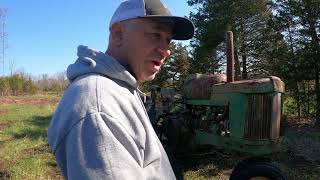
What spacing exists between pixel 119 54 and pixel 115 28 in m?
0.09

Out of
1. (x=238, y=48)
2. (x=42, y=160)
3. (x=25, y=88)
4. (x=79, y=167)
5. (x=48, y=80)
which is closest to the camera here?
(x=79, y=167)

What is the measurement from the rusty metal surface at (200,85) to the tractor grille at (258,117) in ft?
Answer: 3.57

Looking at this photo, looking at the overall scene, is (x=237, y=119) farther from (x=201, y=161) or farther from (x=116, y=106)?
(x=116, y=106)

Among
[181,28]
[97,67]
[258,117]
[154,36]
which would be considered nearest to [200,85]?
[258,117]

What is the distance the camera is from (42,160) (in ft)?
28.6

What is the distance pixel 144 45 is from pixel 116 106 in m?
0.36

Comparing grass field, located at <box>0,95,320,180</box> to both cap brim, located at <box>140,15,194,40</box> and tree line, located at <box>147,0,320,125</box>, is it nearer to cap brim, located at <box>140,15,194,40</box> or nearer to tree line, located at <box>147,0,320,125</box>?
tree line, located at <box>147,0,320,125</box>

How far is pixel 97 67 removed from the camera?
1.41 meters

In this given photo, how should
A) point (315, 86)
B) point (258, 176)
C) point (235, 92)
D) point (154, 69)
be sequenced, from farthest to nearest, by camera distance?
point (315, 86) → point (235, 92) → point (258, 176) → point (154, 69)

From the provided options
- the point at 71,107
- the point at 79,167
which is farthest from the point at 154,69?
the point at 79,167

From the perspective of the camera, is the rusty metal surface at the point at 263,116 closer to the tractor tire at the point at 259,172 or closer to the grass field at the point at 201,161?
the tractor tire at the point at 259,172

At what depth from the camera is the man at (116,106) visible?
117 centimetres

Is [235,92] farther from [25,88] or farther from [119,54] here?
[25,88]

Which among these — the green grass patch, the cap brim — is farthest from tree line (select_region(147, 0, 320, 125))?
the cap brim
